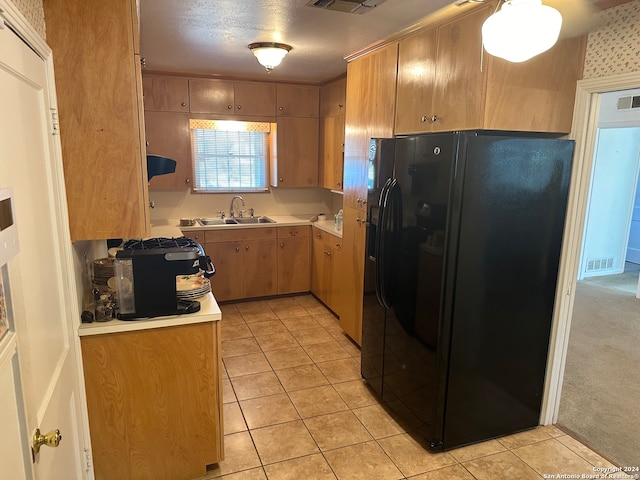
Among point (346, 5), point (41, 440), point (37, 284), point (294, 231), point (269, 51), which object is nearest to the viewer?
point (41, 440)

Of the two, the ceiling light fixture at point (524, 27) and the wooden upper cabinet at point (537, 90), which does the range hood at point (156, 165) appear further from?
the ceiling light fixture at point (524, 27)

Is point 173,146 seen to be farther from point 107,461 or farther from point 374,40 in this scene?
point 107,461

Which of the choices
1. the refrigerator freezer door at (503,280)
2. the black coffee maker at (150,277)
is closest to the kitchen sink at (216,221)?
the black coffee maker at (150,277)

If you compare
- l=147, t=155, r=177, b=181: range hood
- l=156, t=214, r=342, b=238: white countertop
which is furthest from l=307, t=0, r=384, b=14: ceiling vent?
l=156, t=214, r=342, b=238: white countertop

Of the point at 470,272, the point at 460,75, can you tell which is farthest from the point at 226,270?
the point at 460,75

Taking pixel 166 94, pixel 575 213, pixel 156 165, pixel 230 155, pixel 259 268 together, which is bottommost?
pixel 259 268

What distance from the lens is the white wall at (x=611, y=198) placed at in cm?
566

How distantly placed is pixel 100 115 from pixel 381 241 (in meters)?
1.60

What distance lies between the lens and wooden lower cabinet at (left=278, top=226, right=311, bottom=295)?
4.67 meters

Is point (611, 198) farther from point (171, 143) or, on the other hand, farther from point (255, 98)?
point (171, 143)

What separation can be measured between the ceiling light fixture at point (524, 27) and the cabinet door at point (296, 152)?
344 cm

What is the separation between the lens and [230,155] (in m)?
4.89

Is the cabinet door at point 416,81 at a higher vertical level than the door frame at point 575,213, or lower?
higher

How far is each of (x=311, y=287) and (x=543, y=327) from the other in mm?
2845
